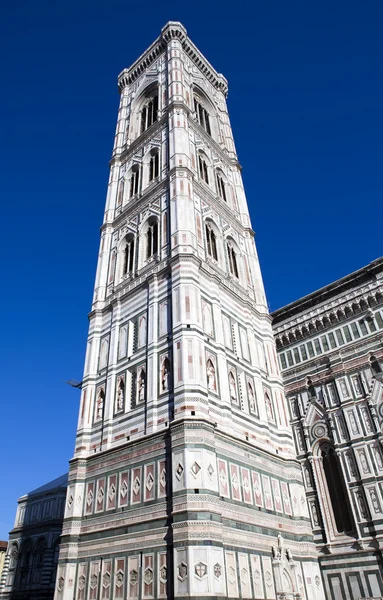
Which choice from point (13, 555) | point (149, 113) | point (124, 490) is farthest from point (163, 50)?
point (13, 555)

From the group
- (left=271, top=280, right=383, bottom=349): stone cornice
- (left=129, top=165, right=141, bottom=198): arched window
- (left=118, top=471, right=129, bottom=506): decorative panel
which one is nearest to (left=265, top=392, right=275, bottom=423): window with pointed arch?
(left=271, top=280, right=383, bottom=349): stone cornice

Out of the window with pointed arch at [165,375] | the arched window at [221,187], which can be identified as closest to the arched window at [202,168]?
the arched window at [221,187]

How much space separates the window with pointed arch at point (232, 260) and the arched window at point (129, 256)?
14.9 feet

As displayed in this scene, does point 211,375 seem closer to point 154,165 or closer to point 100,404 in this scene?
point 100,404

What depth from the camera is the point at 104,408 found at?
54.5 feet

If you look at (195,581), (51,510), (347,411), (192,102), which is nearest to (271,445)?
(347,411)

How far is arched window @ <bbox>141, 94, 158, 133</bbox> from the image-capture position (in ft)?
90.1

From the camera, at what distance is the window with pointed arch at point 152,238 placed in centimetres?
1992

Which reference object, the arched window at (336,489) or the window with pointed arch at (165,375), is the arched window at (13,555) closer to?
the arched window at (336,489)

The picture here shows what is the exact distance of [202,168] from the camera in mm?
23828

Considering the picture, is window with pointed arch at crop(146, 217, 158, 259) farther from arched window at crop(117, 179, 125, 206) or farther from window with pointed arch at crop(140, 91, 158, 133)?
window with pointed arch at crop(140, 91, 158, 133)

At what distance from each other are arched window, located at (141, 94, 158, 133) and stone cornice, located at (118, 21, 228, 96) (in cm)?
397

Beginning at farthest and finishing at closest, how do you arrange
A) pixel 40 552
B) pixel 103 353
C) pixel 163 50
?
pixel 163 50, pixel 40 552, pixel 103 353

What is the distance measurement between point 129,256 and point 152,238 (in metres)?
1.65
